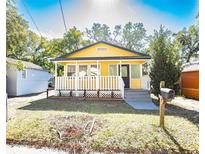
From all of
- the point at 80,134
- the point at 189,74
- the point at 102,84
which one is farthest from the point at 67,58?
the point at 189,74

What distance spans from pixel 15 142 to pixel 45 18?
3132 millimetres

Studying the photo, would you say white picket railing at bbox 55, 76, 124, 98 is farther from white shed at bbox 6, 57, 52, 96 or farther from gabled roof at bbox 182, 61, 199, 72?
gabled roof at bbox 182, 61, 199, 72

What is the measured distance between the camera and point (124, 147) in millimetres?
2432

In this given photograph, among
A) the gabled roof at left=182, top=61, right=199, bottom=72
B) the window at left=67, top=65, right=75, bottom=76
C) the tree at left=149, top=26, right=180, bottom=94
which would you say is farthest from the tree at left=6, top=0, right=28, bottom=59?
the gabled roof at left=182, top=61, right=199, bottom=72

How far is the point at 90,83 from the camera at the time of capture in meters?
7.40

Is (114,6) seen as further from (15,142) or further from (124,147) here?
(15,142)

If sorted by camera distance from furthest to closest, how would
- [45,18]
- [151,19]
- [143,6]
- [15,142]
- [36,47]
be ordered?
[36,47]
[45,18]
[151,19]
[143,6]
[15,142]

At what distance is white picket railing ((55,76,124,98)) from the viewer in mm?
7161

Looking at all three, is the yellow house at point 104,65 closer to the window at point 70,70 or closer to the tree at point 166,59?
the window at point 70,70

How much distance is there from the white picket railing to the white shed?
236 cm

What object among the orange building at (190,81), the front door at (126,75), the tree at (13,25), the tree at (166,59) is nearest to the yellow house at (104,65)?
the front door at (126,75)

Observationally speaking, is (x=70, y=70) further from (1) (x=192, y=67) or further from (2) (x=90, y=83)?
(1) (x=192, y=67)

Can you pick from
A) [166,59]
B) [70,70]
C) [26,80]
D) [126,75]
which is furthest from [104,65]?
[26,80]

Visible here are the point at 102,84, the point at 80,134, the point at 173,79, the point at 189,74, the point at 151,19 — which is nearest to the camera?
the point at 80,134
